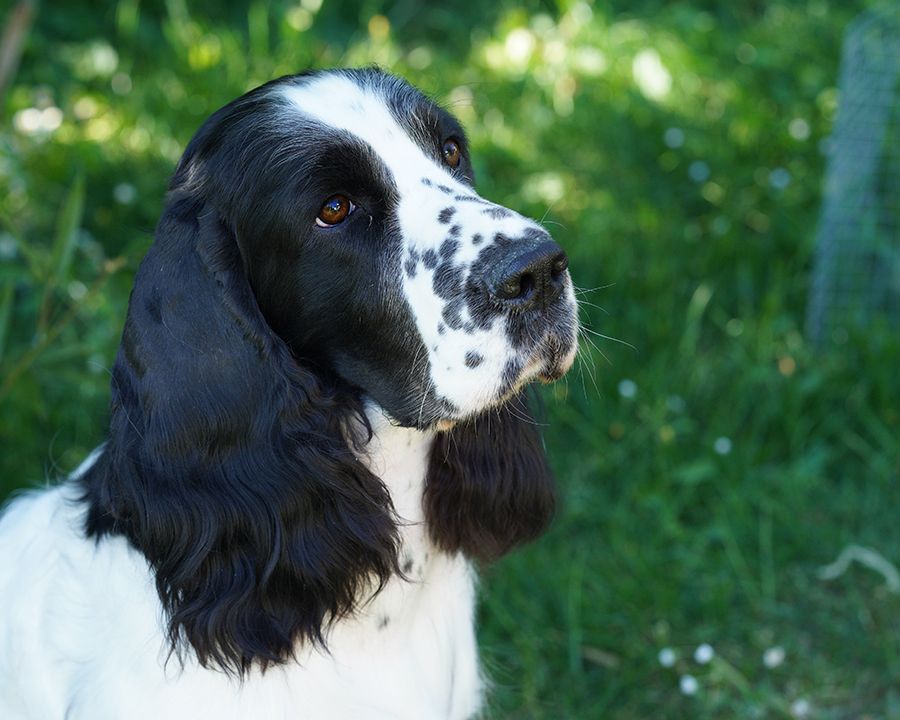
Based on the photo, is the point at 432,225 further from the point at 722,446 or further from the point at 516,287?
the point at 722,446

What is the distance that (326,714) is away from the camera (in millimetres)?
2510

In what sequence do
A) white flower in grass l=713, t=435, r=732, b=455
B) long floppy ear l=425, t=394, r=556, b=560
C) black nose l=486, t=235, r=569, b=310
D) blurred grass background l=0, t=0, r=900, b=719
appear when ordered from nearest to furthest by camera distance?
black nose l=486, t=235, r=569, b=310
long floppy ear l=425, t=394, r=556, b=560
blurred grass background l=0, t=0, r=900, b=719
white flower in grass l=713, t=435, r=732, b=455

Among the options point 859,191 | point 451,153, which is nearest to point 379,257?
point 451,153

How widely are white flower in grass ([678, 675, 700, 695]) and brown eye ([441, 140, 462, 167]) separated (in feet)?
5.02

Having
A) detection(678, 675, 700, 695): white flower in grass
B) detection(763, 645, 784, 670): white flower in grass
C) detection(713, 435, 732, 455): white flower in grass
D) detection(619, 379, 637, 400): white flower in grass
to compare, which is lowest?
detection(763, 645, 784, 670): white flower in grass

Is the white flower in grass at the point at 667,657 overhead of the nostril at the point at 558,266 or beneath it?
beneath

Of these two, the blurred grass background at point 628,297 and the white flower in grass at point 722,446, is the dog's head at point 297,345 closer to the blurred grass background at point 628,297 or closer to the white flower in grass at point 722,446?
the blurred grass background at point 628,297

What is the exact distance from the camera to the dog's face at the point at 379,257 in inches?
89.0

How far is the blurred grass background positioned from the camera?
3486mm

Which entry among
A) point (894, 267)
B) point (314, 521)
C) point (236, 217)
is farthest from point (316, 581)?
point (894, 267)

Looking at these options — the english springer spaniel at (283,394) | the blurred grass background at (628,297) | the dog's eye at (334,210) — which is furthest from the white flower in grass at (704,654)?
the dog's eye at (334,210)

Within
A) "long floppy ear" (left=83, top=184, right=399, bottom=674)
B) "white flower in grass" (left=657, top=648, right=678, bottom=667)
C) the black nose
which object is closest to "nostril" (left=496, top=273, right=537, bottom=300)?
the black nose

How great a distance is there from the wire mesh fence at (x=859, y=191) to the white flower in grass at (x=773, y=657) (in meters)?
1.30

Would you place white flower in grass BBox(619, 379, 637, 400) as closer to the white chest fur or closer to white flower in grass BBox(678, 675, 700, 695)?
white flower in grass BBox(678, 675, 700, 695)
